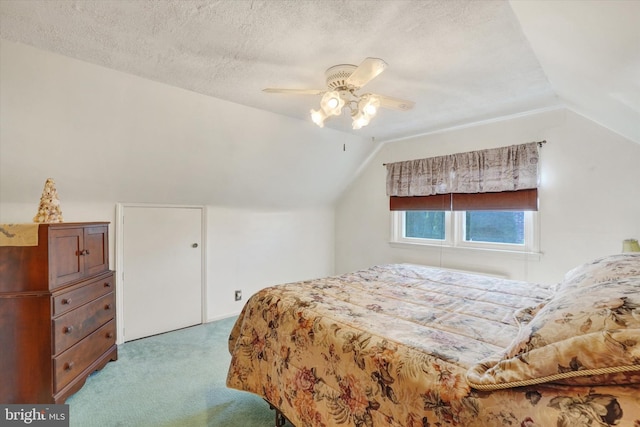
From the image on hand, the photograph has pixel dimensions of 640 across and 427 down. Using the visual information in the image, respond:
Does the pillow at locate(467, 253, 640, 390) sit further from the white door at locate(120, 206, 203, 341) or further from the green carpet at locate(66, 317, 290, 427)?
the white door at locate(120, 206, 203, 341)

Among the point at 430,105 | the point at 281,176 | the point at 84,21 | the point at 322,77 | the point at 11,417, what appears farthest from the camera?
the point at 281,176

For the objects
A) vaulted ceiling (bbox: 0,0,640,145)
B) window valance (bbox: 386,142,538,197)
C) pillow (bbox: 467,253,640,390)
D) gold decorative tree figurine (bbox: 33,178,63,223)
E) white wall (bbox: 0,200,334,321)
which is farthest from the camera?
white wall (bbox: 0,200,334,321)

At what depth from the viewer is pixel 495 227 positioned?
10.6 ft

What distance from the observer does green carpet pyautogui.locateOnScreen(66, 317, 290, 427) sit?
1844 mm

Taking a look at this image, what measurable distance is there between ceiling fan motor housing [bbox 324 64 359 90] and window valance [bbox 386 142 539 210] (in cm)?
204

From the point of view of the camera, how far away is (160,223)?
10.5 feet

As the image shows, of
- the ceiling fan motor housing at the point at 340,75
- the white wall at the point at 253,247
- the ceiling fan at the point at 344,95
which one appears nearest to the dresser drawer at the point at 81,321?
the white wall at the point at 253,247

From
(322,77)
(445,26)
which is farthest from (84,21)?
(445,26)

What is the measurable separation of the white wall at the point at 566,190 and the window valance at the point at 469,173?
0.38 ft

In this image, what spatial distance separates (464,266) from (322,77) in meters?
2.61

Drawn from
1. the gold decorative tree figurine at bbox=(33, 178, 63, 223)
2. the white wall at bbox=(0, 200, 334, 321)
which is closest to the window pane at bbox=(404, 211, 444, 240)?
the white wall at bbox=(0, 200, 334, 321)

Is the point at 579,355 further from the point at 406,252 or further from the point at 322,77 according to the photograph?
the point at 406,252

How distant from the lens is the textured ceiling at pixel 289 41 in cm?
144

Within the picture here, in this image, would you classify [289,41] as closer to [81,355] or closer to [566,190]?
[81,355]
